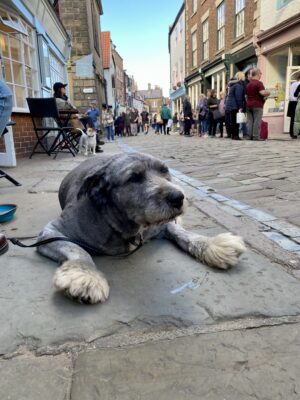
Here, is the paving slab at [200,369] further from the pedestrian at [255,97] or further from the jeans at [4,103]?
the pedestrian at [255,97]

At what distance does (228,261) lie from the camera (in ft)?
7.11

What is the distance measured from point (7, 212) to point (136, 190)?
1612mm

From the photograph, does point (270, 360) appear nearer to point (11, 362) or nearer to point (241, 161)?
point (11, 362)

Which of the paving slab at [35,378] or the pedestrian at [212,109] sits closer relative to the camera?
the paving slab at [35,378]

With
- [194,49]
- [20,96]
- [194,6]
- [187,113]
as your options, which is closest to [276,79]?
[187,113]

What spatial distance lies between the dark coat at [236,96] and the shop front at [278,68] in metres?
3.52

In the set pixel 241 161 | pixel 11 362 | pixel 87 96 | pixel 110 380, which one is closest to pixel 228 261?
pixel 110 380

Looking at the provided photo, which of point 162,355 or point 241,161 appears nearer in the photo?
point 162,355

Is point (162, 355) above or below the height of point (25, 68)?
below

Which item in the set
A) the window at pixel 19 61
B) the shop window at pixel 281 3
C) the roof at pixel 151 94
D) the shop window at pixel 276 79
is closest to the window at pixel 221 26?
the shop window at pixel 276 79

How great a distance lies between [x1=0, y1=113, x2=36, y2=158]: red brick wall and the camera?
8391mm

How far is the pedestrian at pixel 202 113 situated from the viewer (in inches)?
650

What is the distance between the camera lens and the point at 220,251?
2.19 meters

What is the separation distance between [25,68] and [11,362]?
9.74 m
